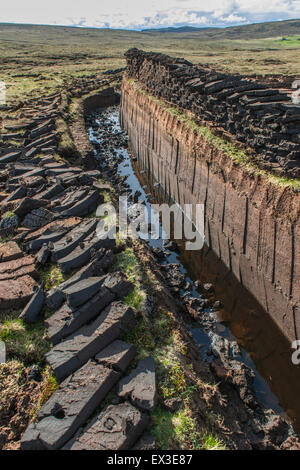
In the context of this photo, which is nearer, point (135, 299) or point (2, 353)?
point (2, 353)

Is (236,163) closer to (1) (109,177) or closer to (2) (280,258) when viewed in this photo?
(2) (280,258)

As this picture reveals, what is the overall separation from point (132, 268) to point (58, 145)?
10774 millimetres

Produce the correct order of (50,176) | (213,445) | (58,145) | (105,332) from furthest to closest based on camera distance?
1. (58,145)
2. (50,176)
3. (105,332)
4. (213,445)

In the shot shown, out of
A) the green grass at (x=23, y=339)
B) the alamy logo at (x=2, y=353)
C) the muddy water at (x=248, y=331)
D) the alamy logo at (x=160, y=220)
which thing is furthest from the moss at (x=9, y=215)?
the muddy water at (x=248, y=331)

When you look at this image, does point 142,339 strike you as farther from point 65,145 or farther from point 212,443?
point 65,145

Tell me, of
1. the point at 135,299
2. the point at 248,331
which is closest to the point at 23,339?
the point at 135,299

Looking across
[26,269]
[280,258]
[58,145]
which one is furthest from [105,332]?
[58,145]

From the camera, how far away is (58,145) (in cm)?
1622

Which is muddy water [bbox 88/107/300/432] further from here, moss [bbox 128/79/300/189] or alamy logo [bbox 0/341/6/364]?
alamy logo [bbox 0/341/6/364]

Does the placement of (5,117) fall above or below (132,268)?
above

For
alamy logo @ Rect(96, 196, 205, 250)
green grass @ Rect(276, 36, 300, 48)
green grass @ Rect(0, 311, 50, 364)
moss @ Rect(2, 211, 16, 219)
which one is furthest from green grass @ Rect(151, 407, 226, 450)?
green grass @ Rect(276, 36, 300, 48)

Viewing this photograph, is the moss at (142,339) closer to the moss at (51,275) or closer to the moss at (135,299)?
the moss at (135,299)

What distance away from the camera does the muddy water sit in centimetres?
747

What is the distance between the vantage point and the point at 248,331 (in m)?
9.01
